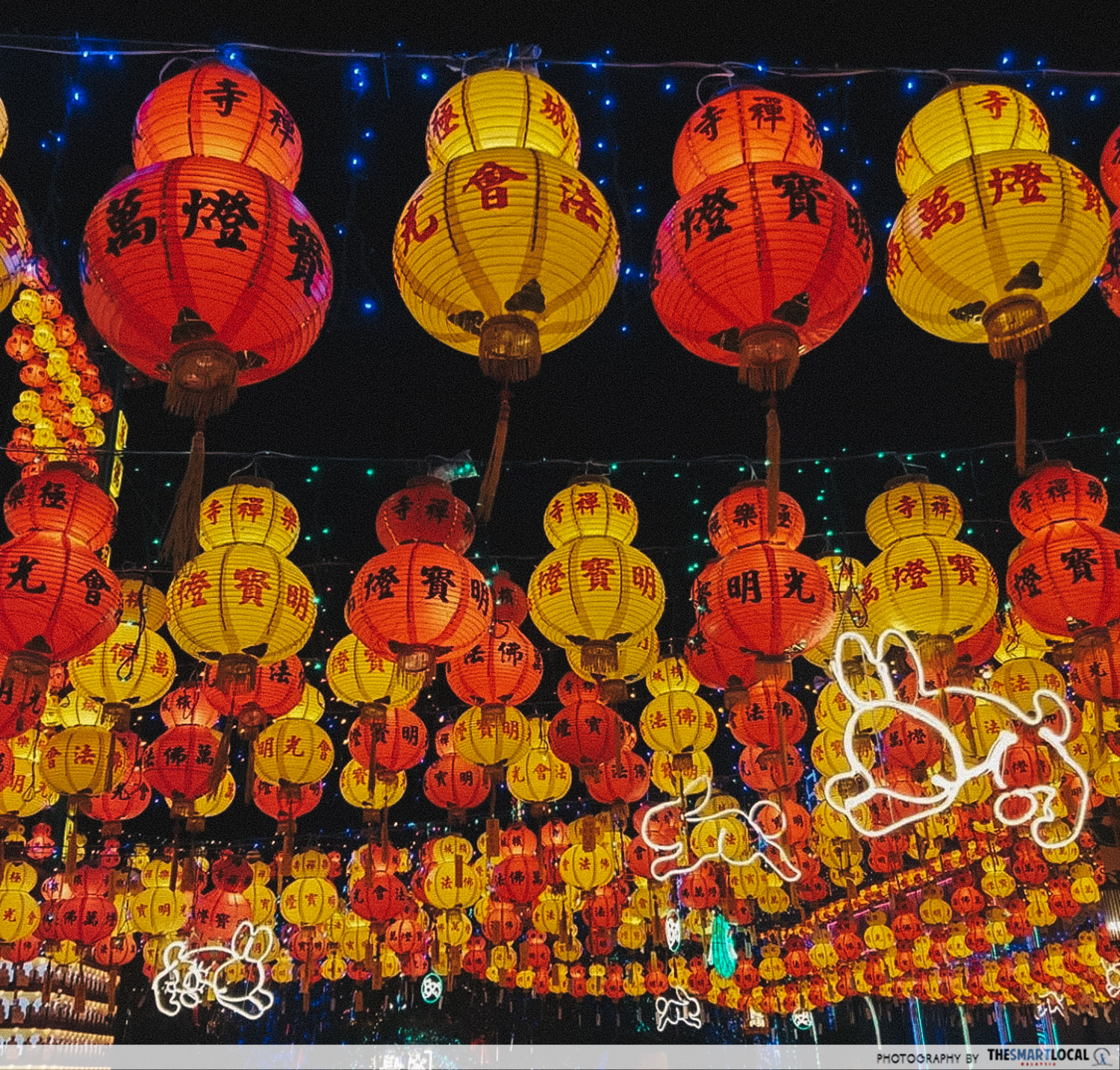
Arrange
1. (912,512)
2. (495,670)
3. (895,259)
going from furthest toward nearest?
(495,670), (912,512), (895,259)

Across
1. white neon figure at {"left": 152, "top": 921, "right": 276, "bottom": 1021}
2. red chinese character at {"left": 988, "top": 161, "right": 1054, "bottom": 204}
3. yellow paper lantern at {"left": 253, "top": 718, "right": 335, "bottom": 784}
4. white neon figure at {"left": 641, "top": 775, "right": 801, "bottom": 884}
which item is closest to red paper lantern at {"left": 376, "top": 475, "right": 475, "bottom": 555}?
yellow paper lantern at {"left": 253, "top": 718, "right": 335, "bottom": 784}

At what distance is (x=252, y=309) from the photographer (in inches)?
105

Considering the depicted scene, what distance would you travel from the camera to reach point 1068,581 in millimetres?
4137

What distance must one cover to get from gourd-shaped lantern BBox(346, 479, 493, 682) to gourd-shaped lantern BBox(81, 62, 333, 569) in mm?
1405

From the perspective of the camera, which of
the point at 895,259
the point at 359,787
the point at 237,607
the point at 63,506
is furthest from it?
the point at 359,787

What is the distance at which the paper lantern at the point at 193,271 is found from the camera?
2.59 meters

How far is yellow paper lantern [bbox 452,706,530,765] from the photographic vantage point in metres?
5.46

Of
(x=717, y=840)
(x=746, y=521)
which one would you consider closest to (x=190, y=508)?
(x=746, y=521)

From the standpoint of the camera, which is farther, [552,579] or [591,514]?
[591,514]

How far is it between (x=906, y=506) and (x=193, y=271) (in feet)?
11.9

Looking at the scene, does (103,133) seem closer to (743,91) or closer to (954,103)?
(743,91)

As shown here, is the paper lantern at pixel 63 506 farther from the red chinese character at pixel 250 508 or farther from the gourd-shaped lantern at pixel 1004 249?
the gourd-shaped lantern at pixel 1004 249

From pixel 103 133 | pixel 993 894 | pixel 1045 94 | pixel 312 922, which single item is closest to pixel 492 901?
pixel 312 922

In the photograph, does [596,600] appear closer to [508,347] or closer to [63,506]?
[508,347]
